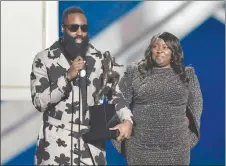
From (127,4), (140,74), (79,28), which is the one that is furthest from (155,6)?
(79,28)

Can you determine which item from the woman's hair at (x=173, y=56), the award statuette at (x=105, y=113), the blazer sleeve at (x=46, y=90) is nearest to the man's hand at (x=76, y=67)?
the blazer sleeve at (x=46, y=90)

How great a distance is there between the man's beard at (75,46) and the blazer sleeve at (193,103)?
1.00 metres

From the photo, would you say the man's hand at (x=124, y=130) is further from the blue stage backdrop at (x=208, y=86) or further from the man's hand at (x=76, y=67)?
the blue stage backdrop at (x=208, y=86)

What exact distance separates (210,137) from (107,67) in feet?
6.77

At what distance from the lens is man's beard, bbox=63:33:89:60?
87.4 inches

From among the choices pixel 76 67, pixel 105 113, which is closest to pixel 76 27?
pixel 76 67

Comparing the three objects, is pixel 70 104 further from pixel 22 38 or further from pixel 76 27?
pixel 22 38

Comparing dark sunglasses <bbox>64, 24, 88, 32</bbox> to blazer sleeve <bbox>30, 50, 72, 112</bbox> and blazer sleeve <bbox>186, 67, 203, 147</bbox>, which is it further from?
blazer sleeve <bbox>186, 67, 203, 147</bbox>

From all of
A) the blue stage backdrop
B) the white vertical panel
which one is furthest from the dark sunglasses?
the blue stage backdrop

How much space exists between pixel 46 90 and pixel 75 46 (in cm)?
23

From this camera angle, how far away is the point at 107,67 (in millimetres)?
2256

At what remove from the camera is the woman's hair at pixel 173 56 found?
2965 mm

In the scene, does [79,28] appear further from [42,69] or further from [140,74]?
[140,74]

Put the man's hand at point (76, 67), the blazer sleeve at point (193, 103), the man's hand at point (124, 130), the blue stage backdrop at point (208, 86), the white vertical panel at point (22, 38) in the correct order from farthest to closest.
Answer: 1. the blue stage backdrop at point (208, 86)
2. the white vertical panel at point (22, 38)
3. the blazer sleeve at point (193, 103)
4. the man's hand at point (124, 130)
5. the man's hand at point (76, 67)
